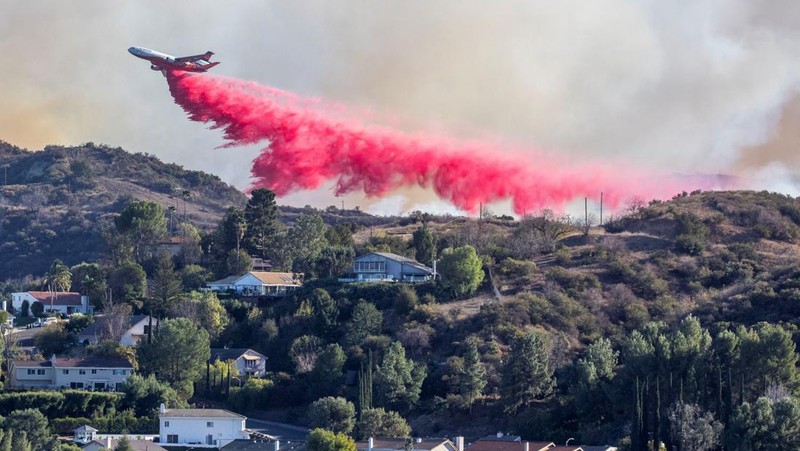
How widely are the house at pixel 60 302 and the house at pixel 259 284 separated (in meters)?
11.0

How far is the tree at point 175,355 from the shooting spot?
329ft

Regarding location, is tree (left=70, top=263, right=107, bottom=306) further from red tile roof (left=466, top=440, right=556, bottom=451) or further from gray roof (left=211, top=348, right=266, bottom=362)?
red tile roof (left=466, top=440, right=556, bottom=451)

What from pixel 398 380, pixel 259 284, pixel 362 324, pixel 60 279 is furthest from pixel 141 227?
pixel 398 380

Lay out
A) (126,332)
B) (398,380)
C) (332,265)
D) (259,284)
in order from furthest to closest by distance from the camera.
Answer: (332,265) < (259,284) < (126,332) < (398,380)

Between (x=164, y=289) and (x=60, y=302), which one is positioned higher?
(x=164, y=289)

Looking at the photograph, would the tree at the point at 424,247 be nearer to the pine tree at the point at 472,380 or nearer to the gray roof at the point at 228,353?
the gray roof at the point at 228,353

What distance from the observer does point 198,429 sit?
90438 mm

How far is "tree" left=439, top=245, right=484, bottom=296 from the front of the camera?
380 ft

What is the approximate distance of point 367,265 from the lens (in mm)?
125562

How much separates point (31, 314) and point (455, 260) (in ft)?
125

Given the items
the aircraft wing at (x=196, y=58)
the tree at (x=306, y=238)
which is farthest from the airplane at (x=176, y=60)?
the tree at (x=306, y=238)

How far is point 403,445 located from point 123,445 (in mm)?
14307

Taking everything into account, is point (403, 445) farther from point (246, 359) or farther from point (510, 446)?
point (246, 359)

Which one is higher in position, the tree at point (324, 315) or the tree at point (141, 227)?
the tree at point (141, 227)
